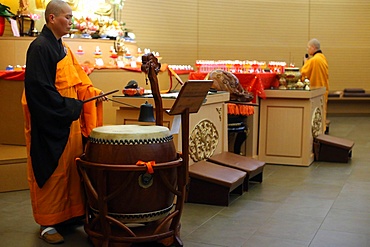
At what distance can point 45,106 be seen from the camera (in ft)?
10.8

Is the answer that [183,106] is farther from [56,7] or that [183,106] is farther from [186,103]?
[56,7]

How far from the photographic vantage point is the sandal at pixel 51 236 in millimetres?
3488

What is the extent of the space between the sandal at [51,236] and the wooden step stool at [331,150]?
145 inches

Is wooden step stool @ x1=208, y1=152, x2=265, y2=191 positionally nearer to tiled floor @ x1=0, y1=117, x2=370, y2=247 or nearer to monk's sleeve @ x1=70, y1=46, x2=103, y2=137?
tiled floor @ x1=0, y1=117, x2=370, y2=247

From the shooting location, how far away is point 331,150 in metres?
6.40

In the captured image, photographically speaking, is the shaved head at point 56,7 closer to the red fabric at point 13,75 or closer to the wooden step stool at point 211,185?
the wooden step stool at point 211,185

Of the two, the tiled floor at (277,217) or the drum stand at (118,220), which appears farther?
the tiled floor at (277,217)

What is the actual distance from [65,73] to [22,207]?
1424 mm

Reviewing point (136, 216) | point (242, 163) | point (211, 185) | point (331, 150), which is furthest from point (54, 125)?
point (331, 150)

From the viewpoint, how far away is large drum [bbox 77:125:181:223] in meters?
3.13

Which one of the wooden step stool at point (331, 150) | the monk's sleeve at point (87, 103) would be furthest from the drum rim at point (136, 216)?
the wooden step stool at point (331, 150)

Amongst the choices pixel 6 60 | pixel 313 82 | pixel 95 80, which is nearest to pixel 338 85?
pixel 313 82

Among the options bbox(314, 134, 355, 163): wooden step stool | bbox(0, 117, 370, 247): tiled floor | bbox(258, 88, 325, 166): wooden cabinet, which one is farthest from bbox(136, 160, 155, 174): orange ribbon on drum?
bbox(314, 134, 355, 163): wooden step stool

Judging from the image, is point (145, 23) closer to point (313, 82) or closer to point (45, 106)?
point (313, 82)
